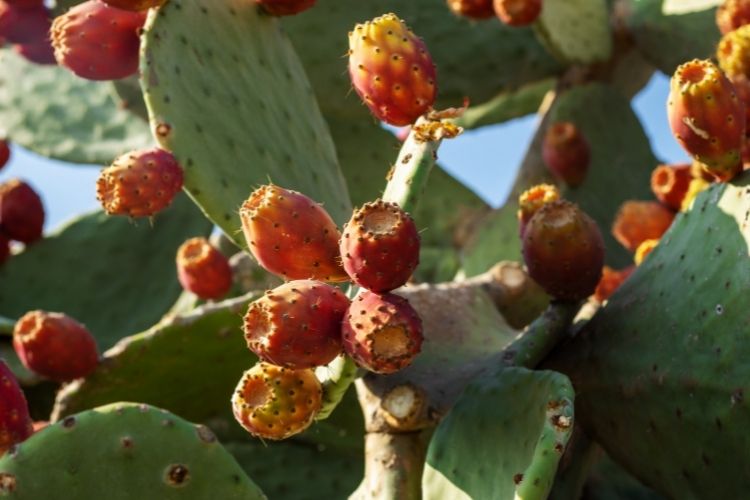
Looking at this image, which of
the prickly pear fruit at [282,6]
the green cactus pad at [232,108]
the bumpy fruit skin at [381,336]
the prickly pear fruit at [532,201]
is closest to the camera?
the bumpy fruit skin at [381,336]

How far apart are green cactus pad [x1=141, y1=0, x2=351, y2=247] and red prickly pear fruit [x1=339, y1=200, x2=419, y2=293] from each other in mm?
381

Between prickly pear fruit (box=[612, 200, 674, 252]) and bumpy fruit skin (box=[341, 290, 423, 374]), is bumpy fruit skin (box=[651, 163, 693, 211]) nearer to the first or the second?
prickly pear fruit (box=[612, 200, 674, 252])

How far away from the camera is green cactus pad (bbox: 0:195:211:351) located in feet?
9.95

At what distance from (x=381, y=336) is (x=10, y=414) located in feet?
1.88

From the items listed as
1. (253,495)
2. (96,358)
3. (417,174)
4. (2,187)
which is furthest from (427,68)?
(2,187)

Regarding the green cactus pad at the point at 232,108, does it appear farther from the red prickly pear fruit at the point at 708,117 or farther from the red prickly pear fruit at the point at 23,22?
the red prickly pear fruit at the point at 23,22

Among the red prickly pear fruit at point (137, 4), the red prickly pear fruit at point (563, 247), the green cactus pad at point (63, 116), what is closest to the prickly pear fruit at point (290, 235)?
the red prickly pear fruit at point (563, 247)

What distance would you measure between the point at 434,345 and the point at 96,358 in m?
0.56

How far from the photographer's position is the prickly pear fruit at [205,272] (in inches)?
97.6

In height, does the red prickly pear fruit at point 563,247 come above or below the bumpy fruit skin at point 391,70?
below

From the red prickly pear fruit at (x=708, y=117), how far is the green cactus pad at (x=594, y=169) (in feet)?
3.72

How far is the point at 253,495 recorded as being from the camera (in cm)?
177

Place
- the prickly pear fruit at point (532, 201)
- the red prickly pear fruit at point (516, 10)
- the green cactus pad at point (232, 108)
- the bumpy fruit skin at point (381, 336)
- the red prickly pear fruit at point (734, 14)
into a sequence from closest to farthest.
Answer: the bumpy fruit skin at point (381, 336) < the green cactus pad at point (232, 108) < the prickly pear fruit at point (532, 201) < the red prickly pear fruit at point (734, 14) < the red prickly pear fruit at point (516, 10)

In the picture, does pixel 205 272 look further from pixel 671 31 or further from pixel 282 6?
pixel 671 31
